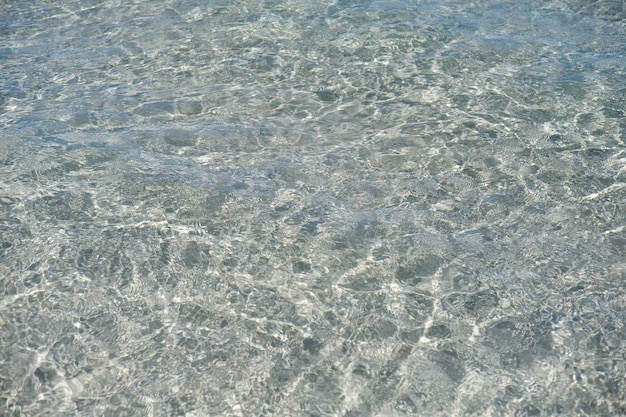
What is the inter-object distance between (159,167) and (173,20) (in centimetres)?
368

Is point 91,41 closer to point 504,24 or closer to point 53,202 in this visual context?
point 53,202

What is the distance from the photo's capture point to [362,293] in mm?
4906

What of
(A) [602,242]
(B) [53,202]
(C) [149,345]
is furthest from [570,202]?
(B) [53,202]

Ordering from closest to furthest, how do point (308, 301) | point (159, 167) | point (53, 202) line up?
point (308, 301) < point (53, 202) < point (159, 167)

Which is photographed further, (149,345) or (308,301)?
(308,301)

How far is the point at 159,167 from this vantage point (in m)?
6.24

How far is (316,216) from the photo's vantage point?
5656 millimetres

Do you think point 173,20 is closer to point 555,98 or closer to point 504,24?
point 504,24

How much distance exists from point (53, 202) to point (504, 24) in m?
6.21

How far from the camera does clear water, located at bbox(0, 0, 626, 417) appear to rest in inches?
170

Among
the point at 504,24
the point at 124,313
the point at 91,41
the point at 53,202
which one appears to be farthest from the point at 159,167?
the point at 504,24

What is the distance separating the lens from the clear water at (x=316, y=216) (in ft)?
14.1

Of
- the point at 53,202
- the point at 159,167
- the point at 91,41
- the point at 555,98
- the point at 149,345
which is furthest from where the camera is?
the point at 91,41

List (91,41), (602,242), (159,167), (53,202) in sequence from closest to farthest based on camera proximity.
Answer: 1. (602,242)
2. (53,202)
3. (159,167)
4. (91,41)
